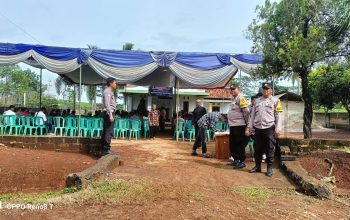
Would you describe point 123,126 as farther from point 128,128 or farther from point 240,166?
point 240,166

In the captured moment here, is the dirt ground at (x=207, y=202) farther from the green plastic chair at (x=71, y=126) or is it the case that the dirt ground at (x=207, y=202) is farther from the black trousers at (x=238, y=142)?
the green plastic chair at (x=71, y=126)

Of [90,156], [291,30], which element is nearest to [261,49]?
[291,30]

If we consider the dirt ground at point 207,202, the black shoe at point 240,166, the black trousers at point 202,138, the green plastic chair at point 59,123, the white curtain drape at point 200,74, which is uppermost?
the white curtain drape at point 200,74

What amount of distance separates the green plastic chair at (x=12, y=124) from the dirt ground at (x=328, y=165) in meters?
8.92

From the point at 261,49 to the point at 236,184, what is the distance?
541 centimetres

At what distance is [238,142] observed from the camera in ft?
24.2

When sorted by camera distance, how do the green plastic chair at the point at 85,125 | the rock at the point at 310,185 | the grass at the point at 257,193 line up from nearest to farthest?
the grass at the point at 257,193 < the rock at the point at 310,185 < the green plastic chair at the point at 85,125

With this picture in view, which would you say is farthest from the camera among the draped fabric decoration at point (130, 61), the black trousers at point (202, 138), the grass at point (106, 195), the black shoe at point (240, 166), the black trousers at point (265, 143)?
the draped fabric decoration at point (130, 61)

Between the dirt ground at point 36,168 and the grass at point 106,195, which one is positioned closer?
the grass at point 106,195

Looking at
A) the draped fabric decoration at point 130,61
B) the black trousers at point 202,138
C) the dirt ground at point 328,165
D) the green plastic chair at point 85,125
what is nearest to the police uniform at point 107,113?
the black trousers at point 202,138

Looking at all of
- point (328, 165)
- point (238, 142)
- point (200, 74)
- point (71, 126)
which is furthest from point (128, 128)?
point (328, 165)

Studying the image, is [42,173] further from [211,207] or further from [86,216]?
[211,207]

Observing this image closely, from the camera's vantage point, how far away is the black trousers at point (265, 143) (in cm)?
654

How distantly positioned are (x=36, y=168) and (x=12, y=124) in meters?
5.76
